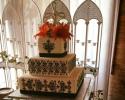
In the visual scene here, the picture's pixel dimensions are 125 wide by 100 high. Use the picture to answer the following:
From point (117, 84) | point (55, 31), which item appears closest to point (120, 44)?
point (117, 84)

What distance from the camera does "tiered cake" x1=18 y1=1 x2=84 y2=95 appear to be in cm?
125

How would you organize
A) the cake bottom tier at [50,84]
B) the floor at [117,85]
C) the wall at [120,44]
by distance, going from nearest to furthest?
the cake bottom tier at [50,84] < the wall at [120,44] < the floor at [117,85]

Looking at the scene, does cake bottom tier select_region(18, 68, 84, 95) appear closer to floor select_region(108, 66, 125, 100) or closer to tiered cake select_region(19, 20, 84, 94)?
tiered cake select_region(19, 20, 84, 94)

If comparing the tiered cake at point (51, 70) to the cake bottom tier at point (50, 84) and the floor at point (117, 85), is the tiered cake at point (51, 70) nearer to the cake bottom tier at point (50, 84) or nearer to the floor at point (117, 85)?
the cake bottom tier at point (50, 84)

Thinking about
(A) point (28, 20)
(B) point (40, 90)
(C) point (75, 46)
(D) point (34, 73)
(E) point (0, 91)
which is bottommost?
(E) point (0, 91)

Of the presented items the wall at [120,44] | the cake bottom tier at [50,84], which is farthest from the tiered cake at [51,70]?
the wall at [120,44]

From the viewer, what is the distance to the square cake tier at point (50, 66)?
1.25 metres

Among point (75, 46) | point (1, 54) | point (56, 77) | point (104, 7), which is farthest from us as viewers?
point (1, 54)

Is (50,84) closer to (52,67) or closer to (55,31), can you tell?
(52,67)

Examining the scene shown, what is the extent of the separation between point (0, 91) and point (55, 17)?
0.85 m

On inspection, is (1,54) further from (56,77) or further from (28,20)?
(56,77)

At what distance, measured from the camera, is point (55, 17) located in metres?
1.89

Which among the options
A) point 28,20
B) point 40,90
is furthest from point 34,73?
point 28,20

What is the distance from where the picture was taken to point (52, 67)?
126 cm
